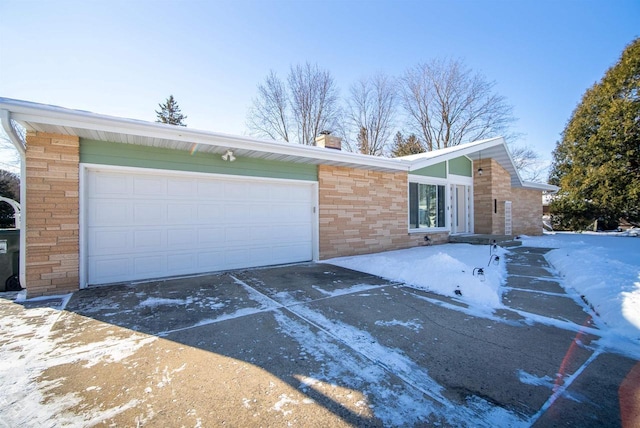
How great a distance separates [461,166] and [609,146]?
9.28 meters

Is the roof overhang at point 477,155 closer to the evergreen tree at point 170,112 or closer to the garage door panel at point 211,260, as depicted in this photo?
the garage door panel at point 211,260

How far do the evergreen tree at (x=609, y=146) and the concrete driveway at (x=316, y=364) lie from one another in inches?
593

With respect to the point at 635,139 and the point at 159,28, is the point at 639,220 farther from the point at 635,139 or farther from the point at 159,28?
the point at 159,28

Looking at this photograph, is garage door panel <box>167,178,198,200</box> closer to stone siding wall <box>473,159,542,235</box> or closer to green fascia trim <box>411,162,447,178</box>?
green fascia trim <box>411,162,447,178</box>

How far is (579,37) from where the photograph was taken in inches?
407

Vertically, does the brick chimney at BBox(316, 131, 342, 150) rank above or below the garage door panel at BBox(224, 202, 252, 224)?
above

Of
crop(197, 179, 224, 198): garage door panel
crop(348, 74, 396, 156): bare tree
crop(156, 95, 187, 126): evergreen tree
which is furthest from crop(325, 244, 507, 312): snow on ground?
crop(156, 95, 187, 126): evergreen tree

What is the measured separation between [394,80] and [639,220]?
17.8 m

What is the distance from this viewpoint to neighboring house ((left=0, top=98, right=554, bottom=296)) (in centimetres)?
457

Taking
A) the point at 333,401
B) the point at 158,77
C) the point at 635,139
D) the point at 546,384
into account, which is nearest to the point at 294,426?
the point at 333,401

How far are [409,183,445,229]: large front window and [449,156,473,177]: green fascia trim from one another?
1.05 m

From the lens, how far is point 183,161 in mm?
5824

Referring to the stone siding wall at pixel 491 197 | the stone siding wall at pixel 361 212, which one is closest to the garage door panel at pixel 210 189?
the stone siding wall at pixel 361 212

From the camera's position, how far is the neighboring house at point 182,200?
15.0 ft
